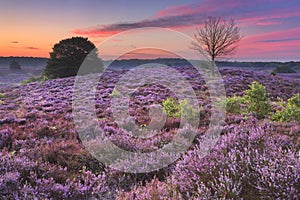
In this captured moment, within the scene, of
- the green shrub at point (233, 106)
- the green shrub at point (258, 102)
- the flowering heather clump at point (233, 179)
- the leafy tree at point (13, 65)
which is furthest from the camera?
the leafy tree at point (13, 65)

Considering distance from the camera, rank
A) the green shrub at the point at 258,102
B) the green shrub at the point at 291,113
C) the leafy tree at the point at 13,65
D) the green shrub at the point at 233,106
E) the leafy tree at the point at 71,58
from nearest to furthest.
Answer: the green shrub at the point at 291,113 → the green shrub at the point at 258,102 → the green shrub at the point at 233,106 → the leafy tree at the point at 71,58 → the leafy tree at the point at 13,65

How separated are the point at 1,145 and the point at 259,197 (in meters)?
6.19

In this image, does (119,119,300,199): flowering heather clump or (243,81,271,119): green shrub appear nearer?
(119,119,300,199): flowering heather clump

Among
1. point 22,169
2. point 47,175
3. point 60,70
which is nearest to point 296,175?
point 47,175

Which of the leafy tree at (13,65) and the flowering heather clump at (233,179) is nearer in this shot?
the flowering heather clump at (233,179)

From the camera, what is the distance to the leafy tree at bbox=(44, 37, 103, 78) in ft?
129

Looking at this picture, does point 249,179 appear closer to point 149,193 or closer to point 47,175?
point 149,193

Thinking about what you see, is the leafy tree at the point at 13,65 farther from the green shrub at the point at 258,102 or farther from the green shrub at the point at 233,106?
the green shrub at the point at 258,102

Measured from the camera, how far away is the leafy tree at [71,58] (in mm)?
39347

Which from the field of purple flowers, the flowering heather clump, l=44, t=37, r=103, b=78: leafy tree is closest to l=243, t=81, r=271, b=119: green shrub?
the field of purple flowers

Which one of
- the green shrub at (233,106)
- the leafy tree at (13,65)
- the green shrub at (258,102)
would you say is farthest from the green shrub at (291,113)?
the leafy tree at (13,65)

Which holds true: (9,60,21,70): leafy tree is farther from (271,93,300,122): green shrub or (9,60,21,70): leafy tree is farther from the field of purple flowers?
(271,93,300,122): green shrub

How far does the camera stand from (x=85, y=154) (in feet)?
17.8

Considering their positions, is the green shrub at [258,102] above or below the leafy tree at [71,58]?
below
